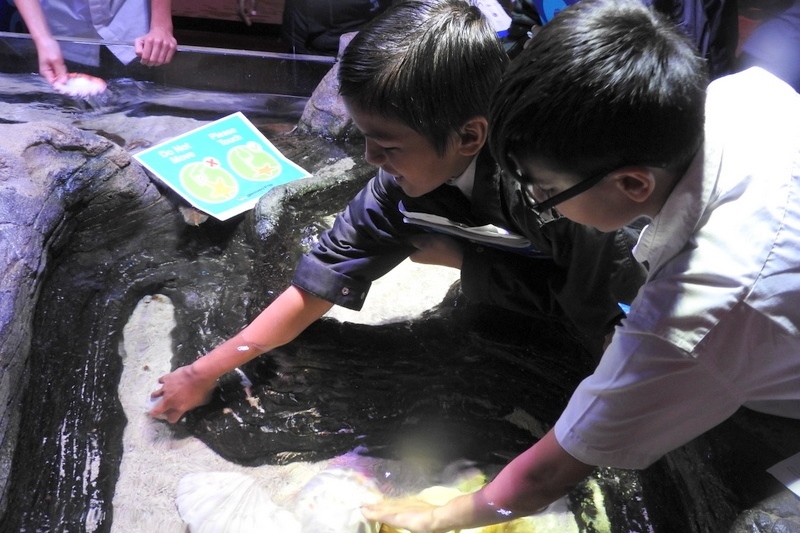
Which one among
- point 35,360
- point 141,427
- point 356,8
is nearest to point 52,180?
point 35,360

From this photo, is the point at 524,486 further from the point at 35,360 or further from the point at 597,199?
the point at 35,360

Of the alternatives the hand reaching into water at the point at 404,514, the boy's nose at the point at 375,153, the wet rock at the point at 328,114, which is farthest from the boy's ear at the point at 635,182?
the wet rock at the point at 328,114

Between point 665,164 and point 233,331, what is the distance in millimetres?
1322

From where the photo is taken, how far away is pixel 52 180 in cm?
182

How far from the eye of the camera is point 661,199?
1.00 metres

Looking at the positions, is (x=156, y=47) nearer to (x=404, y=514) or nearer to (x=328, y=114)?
(x=328, y=114)

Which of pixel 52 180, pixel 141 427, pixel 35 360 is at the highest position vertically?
pixel 52 180

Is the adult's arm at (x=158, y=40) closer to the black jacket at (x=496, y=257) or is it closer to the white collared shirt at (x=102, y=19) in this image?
the white collared shirt at (x=102, y=19)

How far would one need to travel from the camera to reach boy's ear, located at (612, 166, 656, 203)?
924mm

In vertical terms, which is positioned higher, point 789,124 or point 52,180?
point 789,124

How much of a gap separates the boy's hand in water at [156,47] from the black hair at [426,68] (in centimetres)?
176

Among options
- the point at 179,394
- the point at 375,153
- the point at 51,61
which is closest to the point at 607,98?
the point at 375,153

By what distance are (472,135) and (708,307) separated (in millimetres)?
641

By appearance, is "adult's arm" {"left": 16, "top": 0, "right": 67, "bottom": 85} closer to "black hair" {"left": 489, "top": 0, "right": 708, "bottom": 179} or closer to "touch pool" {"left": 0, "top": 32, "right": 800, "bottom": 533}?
"touch pool" {"left": 0, "top": 32, "right": 800, "bottom": 533}
